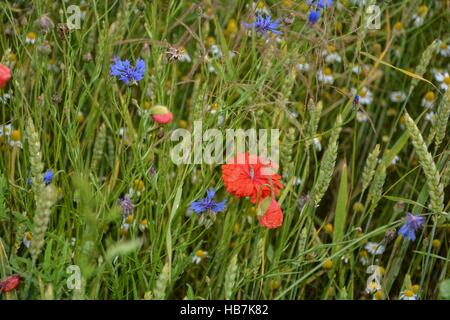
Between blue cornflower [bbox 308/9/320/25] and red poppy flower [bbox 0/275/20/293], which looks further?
blue cornflower [bbox 308/9/320/25]

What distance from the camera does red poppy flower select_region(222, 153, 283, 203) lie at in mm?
1123

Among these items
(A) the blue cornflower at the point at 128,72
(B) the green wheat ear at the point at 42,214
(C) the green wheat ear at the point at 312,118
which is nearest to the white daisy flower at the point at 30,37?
(A) the blue cornflower at the point at 128,72

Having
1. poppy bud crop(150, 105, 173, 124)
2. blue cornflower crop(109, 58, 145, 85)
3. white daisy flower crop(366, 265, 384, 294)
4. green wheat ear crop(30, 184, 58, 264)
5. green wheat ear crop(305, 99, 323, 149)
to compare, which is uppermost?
blue cornflower crop(109, 58, 145, 85)

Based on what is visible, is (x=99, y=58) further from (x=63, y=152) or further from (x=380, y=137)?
(x=380, y=137)

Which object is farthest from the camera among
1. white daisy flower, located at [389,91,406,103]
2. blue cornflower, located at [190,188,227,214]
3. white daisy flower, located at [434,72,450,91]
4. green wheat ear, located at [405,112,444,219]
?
white daisy flower, located at [389,91,406,103]

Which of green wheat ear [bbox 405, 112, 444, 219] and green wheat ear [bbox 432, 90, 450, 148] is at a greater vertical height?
green wheat ear [bbox 432, 90, 450, 148]

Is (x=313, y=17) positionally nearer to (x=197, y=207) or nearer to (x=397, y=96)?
(x=197, y=207)

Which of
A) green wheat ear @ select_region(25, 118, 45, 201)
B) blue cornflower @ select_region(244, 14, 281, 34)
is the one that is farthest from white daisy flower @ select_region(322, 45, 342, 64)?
green wheat ear @ select_region(25, 118, 45, 201)

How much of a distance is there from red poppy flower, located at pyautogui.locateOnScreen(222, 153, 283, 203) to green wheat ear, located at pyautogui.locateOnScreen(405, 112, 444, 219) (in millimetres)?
210

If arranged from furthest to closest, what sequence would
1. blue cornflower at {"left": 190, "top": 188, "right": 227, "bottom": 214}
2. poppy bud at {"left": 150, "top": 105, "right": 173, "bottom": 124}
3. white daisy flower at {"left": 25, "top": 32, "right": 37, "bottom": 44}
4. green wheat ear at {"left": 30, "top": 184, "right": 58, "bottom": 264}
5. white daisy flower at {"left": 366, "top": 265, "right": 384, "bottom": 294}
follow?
white daisy flower at {"left": 25, "top": 32, "right": 37, "bottom": 44} → white daisy flower at {"left": 366, "top": 265, "right": 384, "bottom": 294} → blue cornflower at {"left": 190, "top": 188, "right": 227, "bottom": 214} → poppy bud at {"left": 150, "top": 105, "right": 173, "bottom": 124} → green wheat ear at {"left": 30, "top": 184, "right": 58, "bottom": 264}

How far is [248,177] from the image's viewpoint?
1.13 meters

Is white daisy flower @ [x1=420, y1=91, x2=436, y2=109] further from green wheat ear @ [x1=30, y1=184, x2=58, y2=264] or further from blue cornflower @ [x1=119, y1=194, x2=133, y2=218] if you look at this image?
green wheat ear @ [x1=30, y1=184, x2=58, y2=264]
